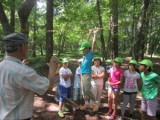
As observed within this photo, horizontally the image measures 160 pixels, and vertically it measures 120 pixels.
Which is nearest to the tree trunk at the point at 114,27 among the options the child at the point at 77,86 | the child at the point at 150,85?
the child at the point at 77,86

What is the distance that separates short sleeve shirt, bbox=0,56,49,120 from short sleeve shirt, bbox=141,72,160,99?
11.4 feet

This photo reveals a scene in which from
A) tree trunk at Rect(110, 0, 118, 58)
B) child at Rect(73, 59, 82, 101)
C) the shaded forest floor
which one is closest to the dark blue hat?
the shaded forest floor

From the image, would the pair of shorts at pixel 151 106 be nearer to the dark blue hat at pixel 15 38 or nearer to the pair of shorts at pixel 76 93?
the pair of shorts at pixel 76 93

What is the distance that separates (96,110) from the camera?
22.1ft

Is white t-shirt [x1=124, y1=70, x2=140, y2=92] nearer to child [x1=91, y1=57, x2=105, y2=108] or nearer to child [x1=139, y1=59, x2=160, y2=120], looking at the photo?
child [x1=139, y1=59, x2=160, y2=120]

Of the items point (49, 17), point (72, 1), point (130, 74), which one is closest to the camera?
point (130, 74)

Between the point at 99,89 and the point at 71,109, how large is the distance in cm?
106

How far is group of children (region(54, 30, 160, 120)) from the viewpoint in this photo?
17.4 ft

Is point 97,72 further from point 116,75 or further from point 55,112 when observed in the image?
point 55,112

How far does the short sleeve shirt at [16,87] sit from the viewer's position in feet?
7.45

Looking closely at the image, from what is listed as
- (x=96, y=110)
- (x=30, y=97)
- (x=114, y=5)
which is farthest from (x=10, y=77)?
(x=114, y=5)

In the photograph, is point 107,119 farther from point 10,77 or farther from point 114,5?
point 114,5

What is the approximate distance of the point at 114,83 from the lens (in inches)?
245

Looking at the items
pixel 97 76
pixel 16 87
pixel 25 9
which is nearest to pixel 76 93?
pixel 97 76
